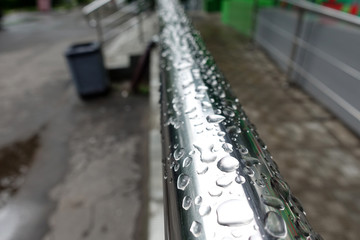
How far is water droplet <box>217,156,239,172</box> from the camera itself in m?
0.36

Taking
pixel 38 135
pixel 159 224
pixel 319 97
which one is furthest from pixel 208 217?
pixel 38 135

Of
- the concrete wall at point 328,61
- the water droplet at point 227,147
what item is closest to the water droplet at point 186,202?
the water droplet at point 227,147


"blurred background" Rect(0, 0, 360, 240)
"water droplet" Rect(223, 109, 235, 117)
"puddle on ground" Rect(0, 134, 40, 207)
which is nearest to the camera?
"water droplet" Rect(223, 109, 235, 117)

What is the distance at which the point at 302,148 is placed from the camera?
238 cm

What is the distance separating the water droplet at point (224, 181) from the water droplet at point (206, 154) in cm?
4

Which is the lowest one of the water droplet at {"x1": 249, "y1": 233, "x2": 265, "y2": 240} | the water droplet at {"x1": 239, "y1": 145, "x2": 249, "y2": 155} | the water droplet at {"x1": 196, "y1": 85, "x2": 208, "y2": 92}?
the water droplet at {"x1": 249, "y1": 233, "x2": 265, "y2": 240}

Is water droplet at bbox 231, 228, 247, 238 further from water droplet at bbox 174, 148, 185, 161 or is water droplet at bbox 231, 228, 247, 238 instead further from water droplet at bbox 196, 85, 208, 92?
water droplet at bbox 196, 85, 208, 92

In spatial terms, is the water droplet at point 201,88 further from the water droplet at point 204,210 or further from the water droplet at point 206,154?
the water droplet at point 204,210

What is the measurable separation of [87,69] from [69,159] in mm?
1887

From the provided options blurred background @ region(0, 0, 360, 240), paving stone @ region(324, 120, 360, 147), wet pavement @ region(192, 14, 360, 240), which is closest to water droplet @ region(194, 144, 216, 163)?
blurred background @ region(0, 0, 360, 240)

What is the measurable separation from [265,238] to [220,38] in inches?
239

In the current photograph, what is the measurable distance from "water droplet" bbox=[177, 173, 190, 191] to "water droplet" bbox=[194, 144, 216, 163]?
0.04 m

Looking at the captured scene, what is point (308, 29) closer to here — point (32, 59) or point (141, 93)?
point (141, 93)

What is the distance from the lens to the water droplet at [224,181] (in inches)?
13.3
